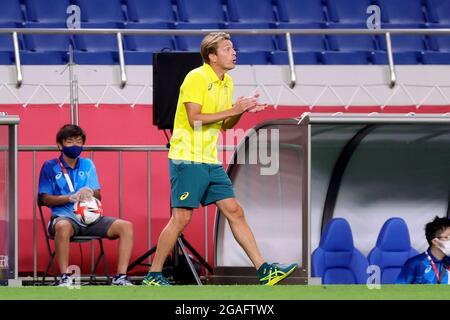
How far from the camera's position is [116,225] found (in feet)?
34.3

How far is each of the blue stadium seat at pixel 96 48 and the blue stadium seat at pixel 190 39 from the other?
78 cm

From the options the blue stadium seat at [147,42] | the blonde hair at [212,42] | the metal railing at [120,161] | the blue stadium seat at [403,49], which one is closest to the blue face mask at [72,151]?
the metal railing at [120,161]

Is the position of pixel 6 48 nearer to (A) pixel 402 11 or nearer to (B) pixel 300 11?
(B) pixel 300 11

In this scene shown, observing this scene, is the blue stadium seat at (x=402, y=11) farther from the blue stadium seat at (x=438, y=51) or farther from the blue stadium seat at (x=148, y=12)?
the blue stadium seat at (x=148, y=12)

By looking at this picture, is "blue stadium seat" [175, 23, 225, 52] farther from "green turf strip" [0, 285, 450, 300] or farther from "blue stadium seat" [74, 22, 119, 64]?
"green turf strip" [0, 285, 450, 300]

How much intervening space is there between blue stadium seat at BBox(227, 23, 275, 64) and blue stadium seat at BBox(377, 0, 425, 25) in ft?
5.60

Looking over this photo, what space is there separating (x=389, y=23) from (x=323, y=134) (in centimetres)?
698

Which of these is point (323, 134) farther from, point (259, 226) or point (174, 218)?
point (174, 218)

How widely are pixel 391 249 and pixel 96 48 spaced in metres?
6.26

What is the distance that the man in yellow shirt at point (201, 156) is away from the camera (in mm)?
8672

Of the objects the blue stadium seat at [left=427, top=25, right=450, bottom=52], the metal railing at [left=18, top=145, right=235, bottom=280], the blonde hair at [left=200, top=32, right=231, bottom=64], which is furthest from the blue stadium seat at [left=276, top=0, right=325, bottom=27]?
the blonde hair at [left=200, top=32, right=231, bottom=64]

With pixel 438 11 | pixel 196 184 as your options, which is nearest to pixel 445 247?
pixel 196 184
